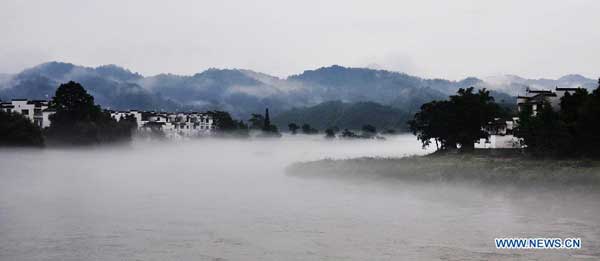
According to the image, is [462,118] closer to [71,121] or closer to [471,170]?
[471,170]

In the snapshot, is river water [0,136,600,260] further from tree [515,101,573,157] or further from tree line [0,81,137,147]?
tree line [0,81,137,147]

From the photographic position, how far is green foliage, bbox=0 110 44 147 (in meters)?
103

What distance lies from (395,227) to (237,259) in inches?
476

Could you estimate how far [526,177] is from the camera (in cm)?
5447

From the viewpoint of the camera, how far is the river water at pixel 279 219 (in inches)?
1247

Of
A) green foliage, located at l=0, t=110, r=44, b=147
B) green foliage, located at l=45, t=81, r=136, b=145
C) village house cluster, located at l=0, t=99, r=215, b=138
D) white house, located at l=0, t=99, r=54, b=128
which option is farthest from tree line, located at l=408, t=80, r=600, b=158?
white house, located at l=0, t=99, r=54, b=128

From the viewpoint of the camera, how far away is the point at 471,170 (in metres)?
60.5

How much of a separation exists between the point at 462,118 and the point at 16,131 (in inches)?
2690

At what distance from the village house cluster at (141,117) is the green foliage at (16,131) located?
6.85 metres

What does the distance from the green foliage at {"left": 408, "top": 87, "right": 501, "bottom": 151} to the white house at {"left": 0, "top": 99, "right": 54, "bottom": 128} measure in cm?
7936

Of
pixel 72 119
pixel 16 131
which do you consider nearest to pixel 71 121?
pixel 72 119

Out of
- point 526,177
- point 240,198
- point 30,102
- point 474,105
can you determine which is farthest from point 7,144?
point 526,177

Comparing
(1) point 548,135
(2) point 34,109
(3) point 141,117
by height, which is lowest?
(1) point 548,135

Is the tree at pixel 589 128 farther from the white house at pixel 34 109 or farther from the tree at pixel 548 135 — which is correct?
the white house at pixel 34 109
